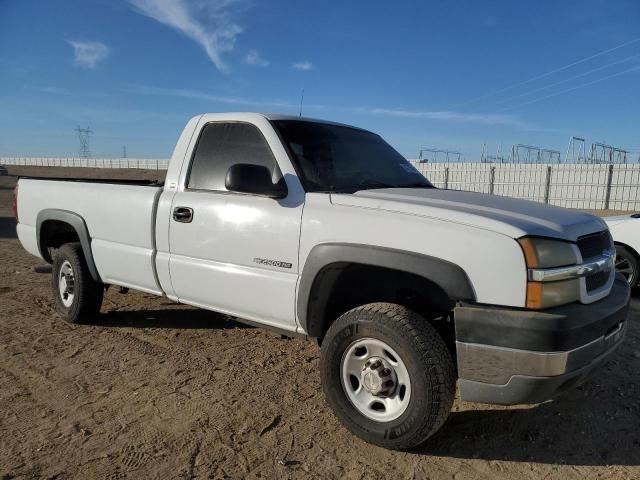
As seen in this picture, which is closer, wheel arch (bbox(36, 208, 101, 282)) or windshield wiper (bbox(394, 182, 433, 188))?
windshield wiper (bbox(394, 182, 433, 188))

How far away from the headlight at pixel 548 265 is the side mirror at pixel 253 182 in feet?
4.95

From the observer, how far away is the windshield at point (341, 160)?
11.1 feet

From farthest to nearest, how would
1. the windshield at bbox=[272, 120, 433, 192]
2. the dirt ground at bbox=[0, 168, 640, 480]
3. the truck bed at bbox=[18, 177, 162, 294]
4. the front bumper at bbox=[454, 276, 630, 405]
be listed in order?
the truck bed at bbox=[18, 177, 162, 294], the windshield at bbox=[272, 120, 433, 192], the dirt ground at bbox=[0, 168, 640, 480], the front bumper at bbox=[454, 276, 630, 405]

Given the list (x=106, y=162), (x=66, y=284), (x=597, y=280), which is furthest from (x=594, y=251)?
(x=106, y=162)

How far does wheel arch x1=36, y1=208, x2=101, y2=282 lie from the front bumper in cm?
356

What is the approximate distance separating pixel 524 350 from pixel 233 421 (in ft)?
→ 5.92

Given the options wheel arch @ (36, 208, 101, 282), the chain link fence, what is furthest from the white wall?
wheel arch @ (36, 208, 101, 282)

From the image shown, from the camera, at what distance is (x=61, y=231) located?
17.1 ft

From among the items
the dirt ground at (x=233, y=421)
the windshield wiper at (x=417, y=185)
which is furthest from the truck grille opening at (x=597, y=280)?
the windshield wiper at (x=417, y=185)

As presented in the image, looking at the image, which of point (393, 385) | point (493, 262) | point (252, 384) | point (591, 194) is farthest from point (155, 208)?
point (591, 194)

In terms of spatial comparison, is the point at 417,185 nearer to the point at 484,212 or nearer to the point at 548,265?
the point at 484,212

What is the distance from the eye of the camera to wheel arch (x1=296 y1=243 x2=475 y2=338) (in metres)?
2.54

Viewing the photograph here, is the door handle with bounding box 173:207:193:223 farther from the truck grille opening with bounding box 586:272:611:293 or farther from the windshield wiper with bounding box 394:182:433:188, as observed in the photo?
the truck grille opening with bounding box 586:272:611:293

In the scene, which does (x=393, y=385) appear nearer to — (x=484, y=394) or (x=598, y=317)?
(x=484, y=394)
